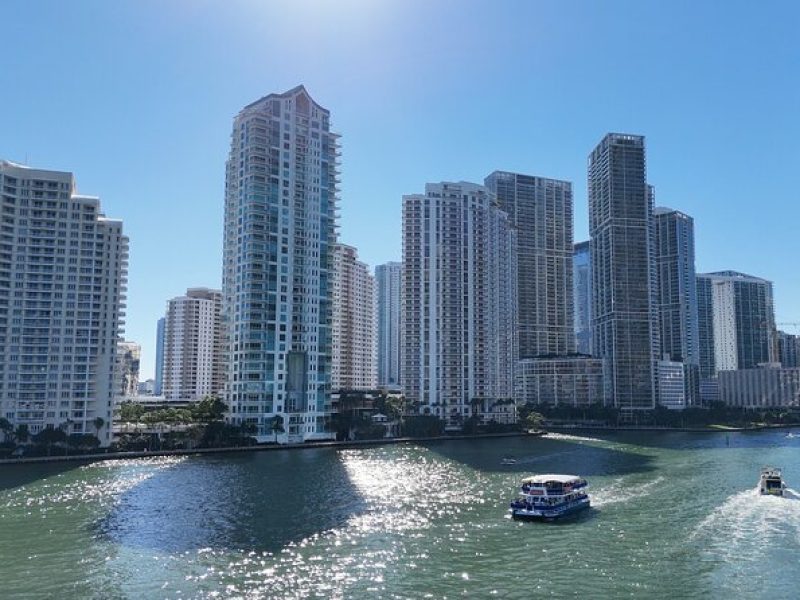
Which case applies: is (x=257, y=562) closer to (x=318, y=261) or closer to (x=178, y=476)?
(x=178, y=476)

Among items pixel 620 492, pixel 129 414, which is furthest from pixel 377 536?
pixel 129 414

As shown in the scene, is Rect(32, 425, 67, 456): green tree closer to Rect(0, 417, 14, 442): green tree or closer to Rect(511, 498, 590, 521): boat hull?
Rect(0, 417, 14, 442): green tree

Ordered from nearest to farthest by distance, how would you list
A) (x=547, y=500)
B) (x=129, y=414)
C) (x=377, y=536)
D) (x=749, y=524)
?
(x=377, y=536) < (x=749, y=524) < (x=547, y=500) < (x=129, y=414)

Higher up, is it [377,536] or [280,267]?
[280,267]

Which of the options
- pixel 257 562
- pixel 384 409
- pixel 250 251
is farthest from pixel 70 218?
pixel 257 562

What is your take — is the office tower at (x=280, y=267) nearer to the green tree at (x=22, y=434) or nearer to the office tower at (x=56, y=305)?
the office tower at (x=56, y=305)

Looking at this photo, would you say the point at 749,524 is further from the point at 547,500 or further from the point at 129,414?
the point at 129,414

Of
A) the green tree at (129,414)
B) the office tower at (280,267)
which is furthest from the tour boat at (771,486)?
the green tree at (129,414)
